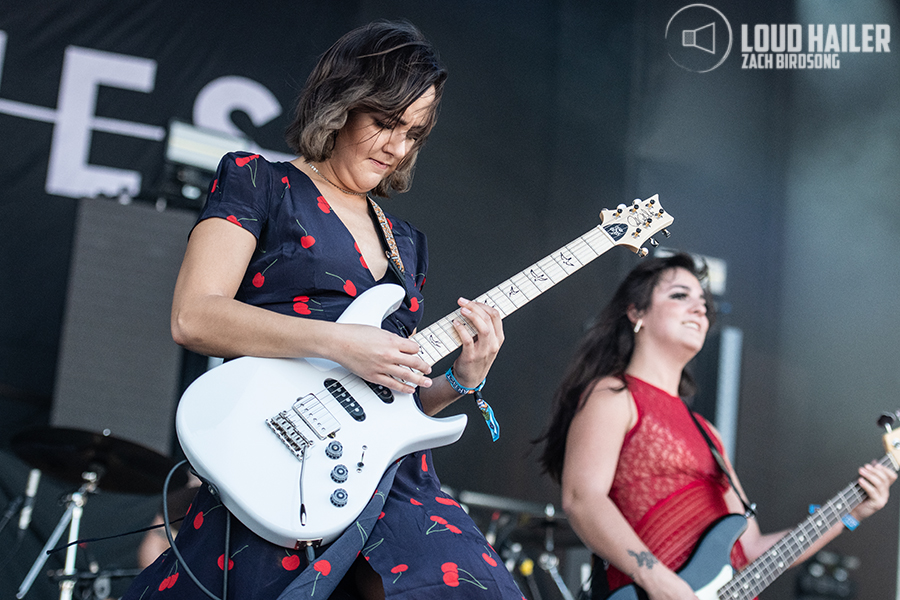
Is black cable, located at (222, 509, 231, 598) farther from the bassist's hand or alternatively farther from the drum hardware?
the drum hardware

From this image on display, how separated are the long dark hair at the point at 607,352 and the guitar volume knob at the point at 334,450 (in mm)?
1533

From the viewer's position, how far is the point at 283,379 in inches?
50.1

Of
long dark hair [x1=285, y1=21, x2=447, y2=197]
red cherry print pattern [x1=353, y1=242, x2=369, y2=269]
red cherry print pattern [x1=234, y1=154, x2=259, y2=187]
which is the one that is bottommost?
red cherry print pattern [x1=353, y1=242, x2=369, y2=269]

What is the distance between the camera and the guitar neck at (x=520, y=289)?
1467mm

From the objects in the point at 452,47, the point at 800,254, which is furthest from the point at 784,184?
the point at 452,47

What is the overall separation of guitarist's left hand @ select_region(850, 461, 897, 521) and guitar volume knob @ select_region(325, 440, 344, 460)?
2.17 metres

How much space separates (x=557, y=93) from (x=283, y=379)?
3633mm

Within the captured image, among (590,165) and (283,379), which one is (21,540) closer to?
(283,379)

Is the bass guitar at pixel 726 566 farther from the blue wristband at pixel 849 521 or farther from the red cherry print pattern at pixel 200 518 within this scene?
the red cherry print pattern at pixel 200 518

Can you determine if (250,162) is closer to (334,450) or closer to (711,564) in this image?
(334,450)

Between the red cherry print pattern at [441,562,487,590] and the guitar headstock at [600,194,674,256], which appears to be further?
the guitar headstock at [600,194,674,256]

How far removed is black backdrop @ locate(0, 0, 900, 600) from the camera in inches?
149

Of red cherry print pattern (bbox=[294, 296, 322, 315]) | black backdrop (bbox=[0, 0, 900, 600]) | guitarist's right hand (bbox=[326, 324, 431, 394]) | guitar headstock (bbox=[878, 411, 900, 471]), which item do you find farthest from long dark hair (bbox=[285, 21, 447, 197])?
black backdrop (bbox=[0, 0, 900, 600])

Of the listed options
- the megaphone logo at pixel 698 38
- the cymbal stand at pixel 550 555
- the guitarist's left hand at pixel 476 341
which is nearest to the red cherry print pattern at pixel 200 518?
the guitarist's left hand at pixel 476 341
